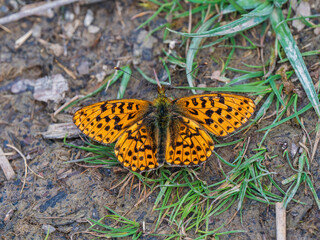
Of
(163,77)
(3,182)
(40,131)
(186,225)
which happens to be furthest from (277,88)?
(3,182)

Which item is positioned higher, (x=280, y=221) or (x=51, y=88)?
(x=51, y=88)

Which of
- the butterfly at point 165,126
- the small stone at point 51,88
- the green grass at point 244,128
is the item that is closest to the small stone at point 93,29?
the green grass at point 244,128

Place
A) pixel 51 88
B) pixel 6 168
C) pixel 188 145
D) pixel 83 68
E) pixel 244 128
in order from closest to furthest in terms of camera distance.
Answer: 1. pixel 188 145
2. pixel 244 128
3. pixel 6 168
4. pixel 51 88
5. pixel 83 68

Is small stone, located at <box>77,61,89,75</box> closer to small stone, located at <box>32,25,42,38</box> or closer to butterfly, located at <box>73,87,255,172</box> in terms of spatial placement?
small stone, located at <box>32,25,42,38</box>

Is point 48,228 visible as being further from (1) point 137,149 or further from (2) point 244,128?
(2) point 244,128

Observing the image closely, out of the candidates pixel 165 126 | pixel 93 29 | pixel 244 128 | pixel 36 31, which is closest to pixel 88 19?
pixel 93 29

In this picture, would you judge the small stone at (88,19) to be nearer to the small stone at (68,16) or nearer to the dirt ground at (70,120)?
the dirt ground at (70,120)

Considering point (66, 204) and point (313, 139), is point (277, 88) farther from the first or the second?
point (66, 204)

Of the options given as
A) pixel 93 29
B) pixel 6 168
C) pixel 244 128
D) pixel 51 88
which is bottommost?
pixel 6 168
